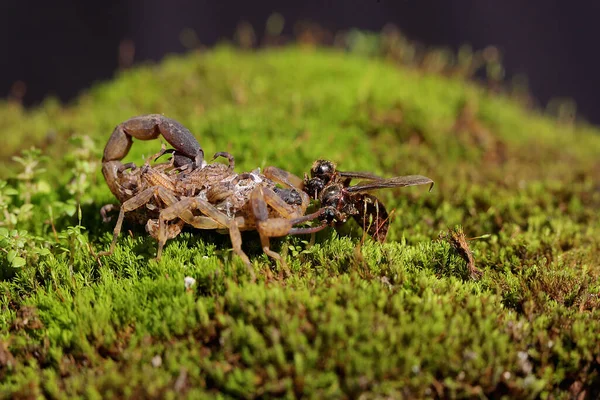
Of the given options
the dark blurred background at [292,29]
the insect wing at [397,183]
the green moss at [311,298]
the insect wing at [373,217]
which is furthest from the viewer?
the dark blurred background at [292,29]

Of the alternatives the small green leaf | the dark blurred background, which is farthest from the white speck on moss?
the dark blurred background

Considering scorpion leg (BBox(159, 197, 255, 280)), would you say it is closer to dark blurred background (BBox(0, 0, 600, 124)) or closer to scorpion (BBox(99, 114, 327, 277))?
scorpion (BBox(99, 114, 327, 277))

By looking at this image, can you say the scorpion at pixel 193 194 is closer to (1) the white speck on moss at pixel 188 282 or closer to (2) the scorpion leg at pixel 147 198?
(2) the scorpion leg at pixel 147 198

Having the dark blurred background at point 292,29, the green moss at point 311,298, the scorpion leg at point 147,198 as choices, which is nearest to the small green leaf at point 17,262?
the green moss at point 311,298

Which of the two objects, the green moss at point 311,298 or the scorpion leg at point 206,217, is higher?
the scorpion leg at point 206,217

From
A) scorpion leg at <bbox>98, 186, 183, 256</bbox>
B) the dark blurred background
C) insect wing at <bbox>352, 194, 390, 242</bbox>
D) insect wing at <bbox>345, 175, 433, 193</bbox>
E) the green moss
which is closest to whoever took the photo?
the green moss

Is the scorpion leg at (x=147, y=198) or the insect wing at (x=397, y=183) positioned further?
the insect wing at (x=397, y=183)

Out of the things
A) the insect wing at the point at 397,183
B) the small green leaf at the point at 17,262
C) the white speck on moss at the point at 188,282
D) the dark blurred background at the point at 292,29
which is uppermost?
the dark blurred background at the point at 292,29
